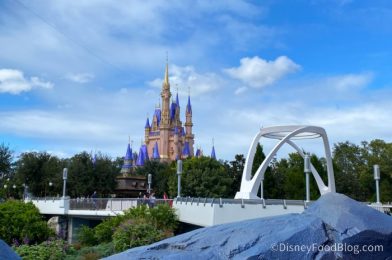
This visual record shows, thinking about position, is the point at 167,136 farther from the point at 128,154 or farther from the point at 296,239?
the point at 296,239

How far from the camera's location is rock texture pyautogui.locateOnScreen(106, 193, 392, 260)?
6184 mm

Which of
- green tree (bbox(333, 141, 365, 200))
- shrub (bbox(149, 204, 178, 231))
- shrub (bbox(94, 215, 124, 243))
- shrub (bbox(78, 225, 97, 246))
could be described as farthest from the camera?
green tree (bbox(333, 141, 365, 200))

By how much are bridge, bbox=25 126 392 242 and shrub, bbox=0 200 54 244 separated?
478 cm

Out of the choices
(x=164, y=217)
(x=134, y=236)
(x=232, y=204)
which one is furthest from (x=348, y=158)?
(x=134, y=236)

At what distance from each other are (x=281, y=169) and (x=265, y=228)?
52223 millimetres

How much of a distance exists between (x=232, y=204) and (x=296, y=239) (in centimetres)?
1573

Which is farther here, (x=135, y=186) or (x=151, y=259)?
(x=135, y=186)

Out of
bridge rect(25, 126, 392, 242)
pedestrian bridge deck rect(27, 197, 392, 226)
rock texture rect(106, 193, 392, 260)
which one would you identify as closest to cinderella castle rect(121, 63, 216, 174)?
bridge rect(25, 126, 392, 242)

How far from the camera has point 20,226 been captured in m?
29.2

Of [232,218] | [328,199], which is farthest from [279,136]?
[328,199]

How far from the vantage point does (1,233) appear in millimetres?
28719

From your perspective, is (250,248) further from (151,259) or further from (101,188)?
(101,188)

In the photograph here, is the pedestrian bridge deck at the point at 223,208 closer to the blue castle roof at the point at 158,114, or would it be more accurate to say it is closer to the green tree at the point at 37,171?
the green tree at the point at 37,171

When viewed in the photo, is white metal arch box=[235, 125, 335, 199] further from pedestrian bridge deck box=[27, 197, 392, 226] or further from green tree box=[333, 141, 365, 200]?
green tree box=[333, 141, 365, 200]
